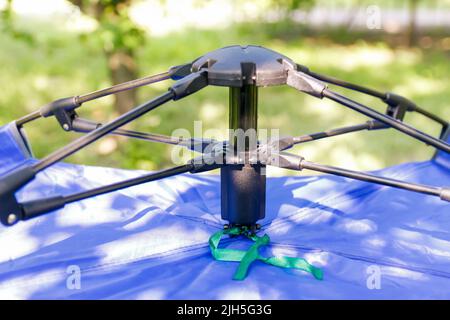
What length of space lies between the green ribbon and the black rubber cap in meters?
0.30

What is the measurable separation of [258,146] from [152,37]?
13.6 ft

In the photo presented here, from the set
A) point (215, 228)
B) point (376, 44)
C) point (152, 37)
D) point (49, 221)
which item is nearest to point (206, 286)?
point (215, 228)

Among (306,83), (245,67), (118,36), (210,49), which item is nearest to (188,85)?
(245,67)

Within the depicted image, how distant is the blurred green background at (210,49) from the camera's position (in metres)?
2.86

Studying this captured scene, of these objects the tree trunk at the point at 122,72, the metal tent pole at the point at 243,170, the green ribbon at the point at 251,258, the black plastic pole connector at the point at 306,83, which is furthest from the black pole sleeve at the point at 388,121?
the tree trunk at the point at 122,72

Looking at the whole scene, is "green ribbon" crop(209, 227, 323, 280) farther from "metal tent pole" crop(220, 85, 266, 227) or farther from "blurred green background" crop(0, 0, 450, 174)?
"blurred green background" crop(0, 0, 450, 174)

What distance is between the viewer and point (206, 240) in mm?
1185

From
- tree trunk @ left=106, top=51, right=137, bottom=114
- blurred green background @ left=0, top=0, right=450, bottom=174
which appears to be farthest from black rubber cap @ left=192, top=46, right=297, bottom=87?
tree trunk @ left=106, top=51, right=137, bottom=114

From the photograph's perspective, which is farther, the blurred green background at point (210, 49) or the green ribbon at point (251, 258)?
the blurred green background at point (210, 49)

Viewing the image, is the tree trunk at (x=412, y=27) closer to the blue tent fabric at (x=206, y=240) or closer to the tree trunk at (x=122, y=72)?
the tree trunk at (x=122, y=72)

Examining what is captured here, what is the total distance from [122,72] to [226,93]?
1.26 metres

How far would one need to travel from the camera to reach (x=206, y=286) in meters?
1.02

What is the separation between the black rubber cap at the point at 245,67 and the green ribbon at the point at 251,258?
30 cm
